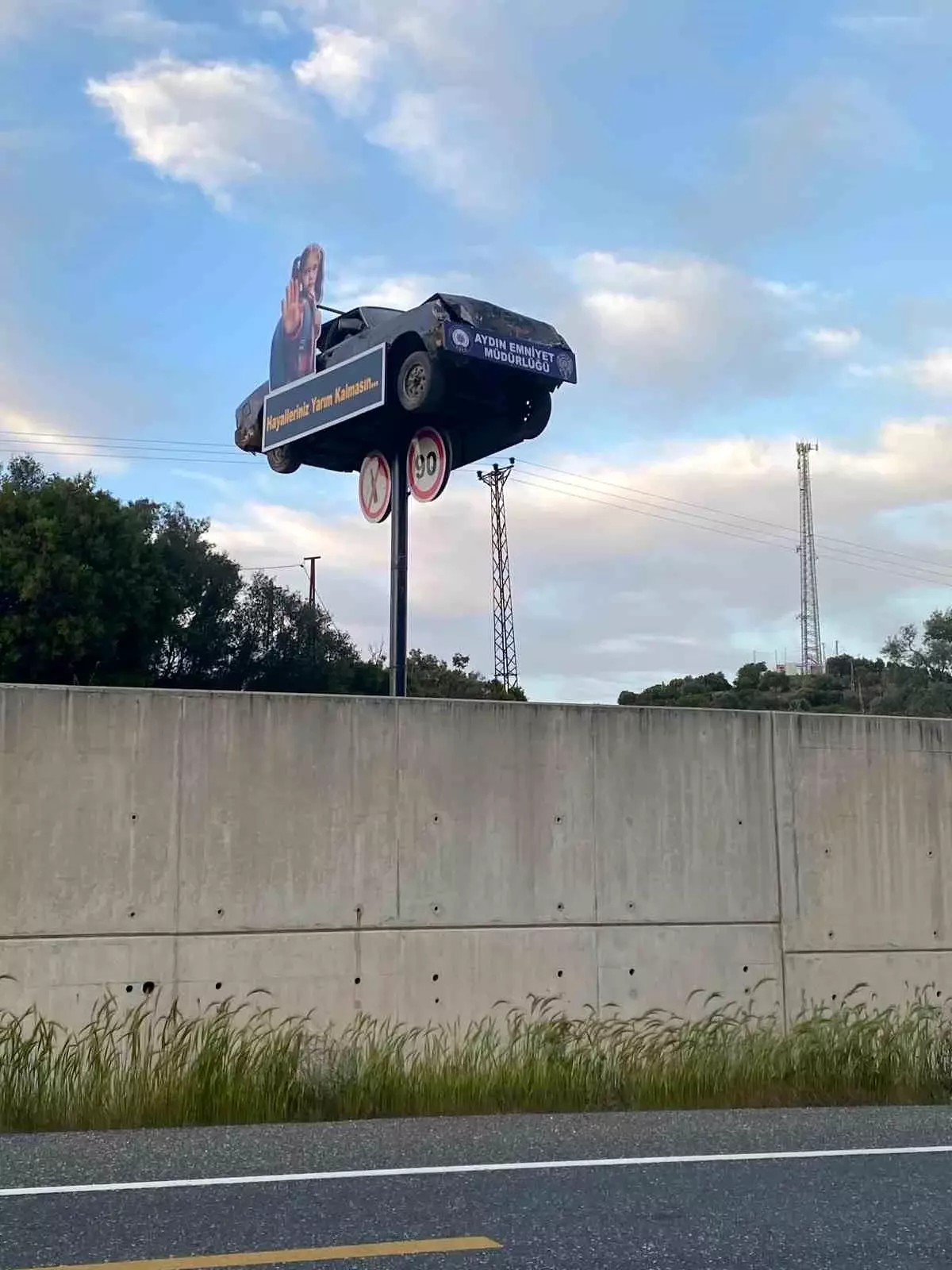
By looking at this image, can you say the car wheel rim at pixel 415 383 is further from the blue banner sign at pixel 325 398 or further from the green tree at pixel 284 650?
the green tree at pixel 284 650

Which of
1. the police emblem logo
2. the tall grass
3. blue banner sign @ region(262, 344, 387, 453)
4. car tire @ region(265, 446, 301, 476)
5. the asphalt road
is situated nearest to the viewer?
the asphalt road

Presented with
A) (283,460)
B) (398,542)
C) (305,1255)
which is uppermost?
(283,460)

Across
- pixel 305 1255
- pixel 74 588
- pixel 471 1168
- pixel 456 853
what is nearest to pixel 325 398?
pixel 456 853

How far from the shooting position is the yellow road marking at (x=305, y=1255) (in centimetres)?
485

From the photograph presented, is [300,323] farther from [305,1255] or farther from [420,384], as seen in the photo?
[305,1255]

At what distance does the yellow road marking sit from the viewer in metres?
4.85

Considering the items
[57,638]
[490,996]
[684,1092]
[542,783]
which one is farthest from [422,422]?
[57,638]

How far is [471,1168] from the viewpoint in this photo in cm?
665

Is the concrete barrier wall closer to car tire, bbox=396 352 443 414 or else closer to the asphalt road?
the asphalt road

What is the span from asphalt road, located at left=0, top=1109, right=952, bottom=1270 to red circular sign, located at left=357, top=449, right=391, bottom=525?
13776 mm

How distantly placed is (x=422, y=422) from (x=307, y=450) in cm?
298

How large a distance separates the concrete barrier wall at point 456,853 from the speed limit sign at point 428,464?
810 cm

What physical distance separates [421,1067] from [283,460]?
49.0ft

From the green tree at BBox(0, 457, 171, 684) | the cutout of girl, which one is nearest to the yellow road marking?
the cutout of girl
